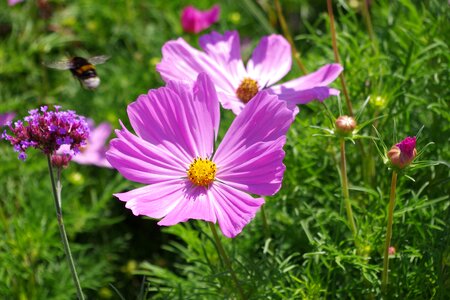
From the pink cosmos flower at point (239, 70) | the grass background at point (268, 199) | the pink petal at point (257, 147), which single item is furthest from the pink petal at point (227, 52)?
the pink petal at point (257, 147)

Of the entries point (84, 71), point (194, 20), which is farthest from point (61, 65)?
point (194, 20)

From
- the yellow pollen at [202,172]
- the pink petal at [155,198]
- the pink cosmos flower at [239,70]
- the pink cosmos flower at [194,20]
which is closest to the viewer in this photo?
the pink petal at [155,198]

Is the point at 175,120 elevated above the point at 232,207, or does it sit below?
above

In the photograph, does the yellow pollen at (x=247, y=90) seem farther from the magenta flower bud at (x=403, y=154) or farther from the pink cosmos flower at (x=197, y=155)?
the magenta flower bud at (x=403, y=154)

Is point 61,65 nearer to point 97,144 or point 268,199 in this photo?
point 268,199

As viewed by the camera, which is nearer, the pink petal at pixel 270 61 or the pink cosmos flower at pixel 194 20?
the pink petal at pixel 270 61

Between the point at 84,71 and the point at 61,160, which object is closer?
the point at 61,160

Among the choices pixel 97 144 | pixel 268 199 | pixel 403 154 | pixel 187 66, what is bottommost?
pixel 268 199

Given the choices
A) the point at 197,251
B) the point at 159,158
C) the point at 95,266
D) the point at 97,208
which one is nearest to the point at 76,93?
the point at 97,208
